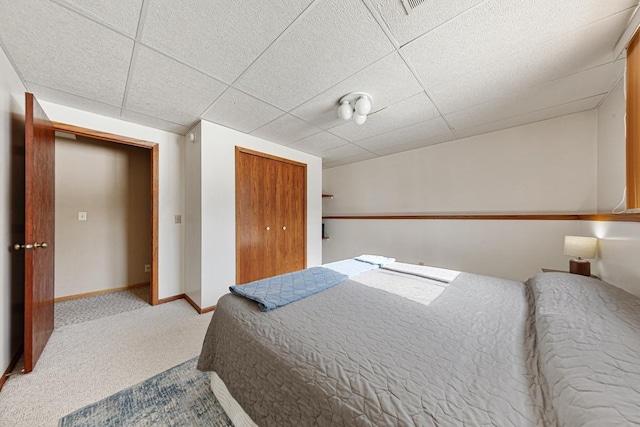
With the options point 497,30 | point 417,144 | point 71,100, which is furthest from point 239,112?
point 417,144

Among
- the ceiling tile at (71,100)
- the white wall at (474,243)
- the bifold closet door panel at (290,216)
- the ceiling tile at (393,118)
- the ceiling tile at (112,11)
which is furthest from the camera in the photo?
the bifold closet door panel at (290,216)

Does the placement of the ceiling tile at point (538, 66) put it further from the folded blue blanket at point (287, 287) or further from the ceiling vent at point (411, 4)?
the folded blue blanket at point (287, 287)

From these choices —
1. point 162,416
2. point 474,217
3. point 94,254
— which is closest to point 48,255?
point 94,254

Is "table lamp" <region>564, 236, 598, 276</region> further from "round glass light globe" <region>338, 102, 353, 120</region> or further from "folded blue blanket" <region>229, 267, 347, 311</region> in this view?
"round glass light globe" <region>338, 102, 353, 120</region>

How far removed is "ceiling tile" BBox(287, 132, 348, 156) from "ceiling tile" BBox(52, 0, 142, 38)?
1.97 m

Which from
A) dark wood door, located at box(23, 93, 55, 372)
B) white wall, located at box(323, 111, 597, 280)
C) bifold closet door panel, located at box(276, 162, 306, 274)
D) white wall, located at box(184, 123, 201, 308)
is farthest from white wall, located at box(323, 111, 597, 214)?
dark wood door, located at box(23, 93, 55, 372)

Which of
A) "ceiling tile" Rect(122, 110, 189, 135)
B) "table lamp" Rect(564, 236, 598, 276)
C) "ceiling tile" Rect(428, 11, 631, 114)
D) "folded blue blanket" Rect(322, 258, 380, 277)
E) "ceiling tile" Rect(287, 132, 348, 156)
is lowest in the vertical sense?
"folded blue blanket" Rect(322, 258, 380, 277)

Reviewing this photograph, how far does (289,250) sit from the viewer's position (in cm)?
355

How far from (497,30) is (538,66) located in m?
0.62

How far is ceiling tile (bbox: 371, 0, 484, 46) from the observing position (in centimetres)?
115

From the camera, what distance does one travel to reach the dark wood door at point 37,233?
152 cm

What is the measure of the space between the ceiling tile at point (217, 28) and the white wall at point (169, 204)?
1.58 m

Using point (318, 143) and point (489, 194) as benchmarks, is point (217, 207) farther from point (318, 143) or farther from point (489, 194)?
point (489, 194)

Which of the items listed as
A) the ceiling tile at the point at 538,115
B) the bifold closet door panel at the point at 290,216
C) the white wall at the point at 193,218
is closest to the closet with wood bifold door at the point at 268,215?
the bifold closet door panel at the point at 290,216
